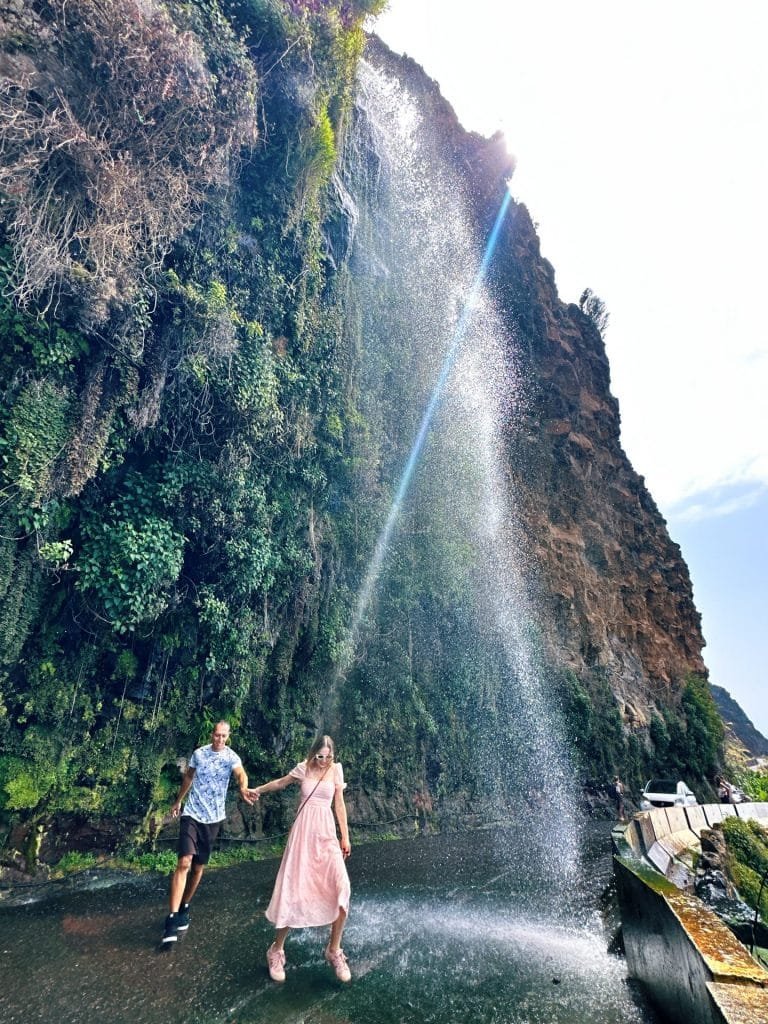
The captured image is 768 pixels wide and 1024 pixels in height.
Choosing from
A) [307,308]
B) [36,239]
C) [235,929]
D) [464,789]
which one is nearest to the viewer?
[235,929]

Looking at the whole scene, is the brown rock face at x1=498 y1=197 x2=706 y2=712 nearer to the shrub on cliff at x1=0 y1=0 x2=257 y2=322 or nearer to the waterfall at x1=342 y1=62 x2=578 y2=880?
the waterfall at x1=342 y1=62 x2=578 y2=880

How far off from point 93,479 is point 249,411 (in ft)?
8.53

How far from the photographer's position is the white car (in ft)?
41.8

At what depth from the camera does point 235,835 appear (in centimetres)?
845

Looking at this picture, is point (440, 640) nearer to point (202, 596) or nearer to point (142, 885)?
point (202, 596)

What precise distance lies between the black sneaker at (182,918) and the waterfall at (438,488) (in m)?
6.42

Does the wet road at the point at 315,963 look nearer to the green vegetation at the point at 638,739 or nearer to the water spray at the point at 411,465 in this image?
the water spray at the point at 411,465

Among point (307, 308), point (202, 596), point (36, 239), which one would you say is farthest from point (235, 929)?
point (307, 308)

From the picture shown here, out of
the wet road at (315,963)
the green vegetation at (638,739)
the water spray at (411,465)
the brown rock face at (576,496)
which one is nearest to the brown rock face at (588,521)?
the brown rock face at (576,496)

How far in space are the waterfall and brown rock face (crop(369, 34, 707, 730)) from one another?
1307 mm

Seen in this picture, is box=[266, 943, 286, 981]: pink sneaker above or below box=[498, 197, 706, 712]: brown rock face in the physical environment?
below

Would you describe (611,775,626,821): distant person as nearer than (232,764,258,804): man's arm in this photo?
No

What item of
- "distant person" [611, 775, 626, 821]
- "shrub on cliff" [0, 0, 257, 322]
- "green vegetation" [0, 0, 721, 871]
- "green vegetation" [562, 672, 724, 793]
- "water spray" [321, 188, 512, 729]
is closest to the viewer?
"shrub on cliff" [0, 0, 257, 322]

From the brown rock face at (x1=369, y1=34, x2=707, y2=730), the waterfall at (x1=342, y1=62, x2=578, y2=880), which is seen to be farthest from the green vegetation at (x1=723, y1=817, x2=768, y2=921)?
the brown rock face at (x1=369, y1=34, x2=707, y2=730)
